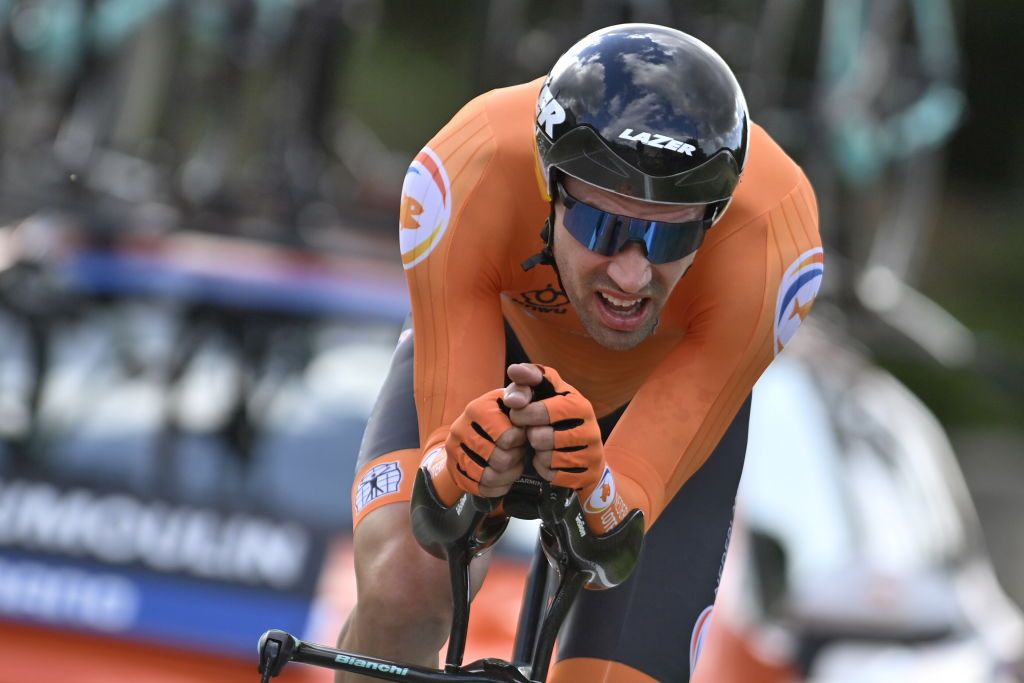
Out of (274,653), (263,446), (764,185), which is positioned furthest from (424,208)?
(263,446)

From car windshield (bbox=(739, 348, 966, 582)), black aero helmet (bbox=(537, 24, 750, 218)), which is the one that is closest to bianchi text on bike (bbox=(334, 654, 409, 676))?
black aero helmet (bbox=(537, 24, 750, 218))

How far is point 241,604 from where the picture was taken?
546 centimetres

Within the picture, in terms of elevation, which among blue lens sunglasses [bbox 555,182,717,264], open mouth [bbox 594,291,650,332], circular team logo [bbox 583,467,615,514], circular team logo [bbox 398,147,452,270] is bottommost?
circular team logo [bbox 583,467,615,514]

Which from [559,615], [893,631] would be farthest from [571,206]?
[893,631]

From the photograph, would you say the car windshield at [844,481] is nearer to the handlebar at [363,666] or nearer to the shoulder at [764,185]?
the shoulder at [764,185]

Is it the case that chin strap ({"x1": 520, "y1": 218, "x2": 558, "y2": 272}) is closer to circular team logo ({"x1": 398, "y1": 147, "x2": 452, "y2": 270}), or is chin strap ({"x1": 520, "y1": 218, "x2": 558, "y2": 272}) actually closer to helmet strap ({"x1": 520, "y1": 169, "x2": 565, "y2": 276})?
helmet strap ({"x1": 520, "y1": 169, "x2": 565, "y2": 276})

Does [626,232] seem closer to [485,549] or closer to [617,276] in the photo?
[617,276]

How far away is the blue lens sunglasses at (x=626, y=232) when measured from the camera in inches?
125

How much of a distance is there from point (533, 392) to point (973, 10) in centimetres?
1926

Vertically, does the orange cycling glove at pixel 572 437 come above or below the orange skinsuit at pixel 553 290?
below

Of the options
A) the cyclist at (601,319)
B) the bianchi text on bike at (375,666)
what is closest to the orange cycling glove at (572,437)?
the cyclist at (601,319)

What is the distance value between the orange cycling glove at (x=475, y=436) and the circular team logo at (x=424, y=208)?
0.63m

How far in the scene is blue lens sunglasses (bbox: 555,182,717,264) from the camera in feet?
10.5

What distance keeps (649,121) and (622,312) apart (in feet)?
1.27
